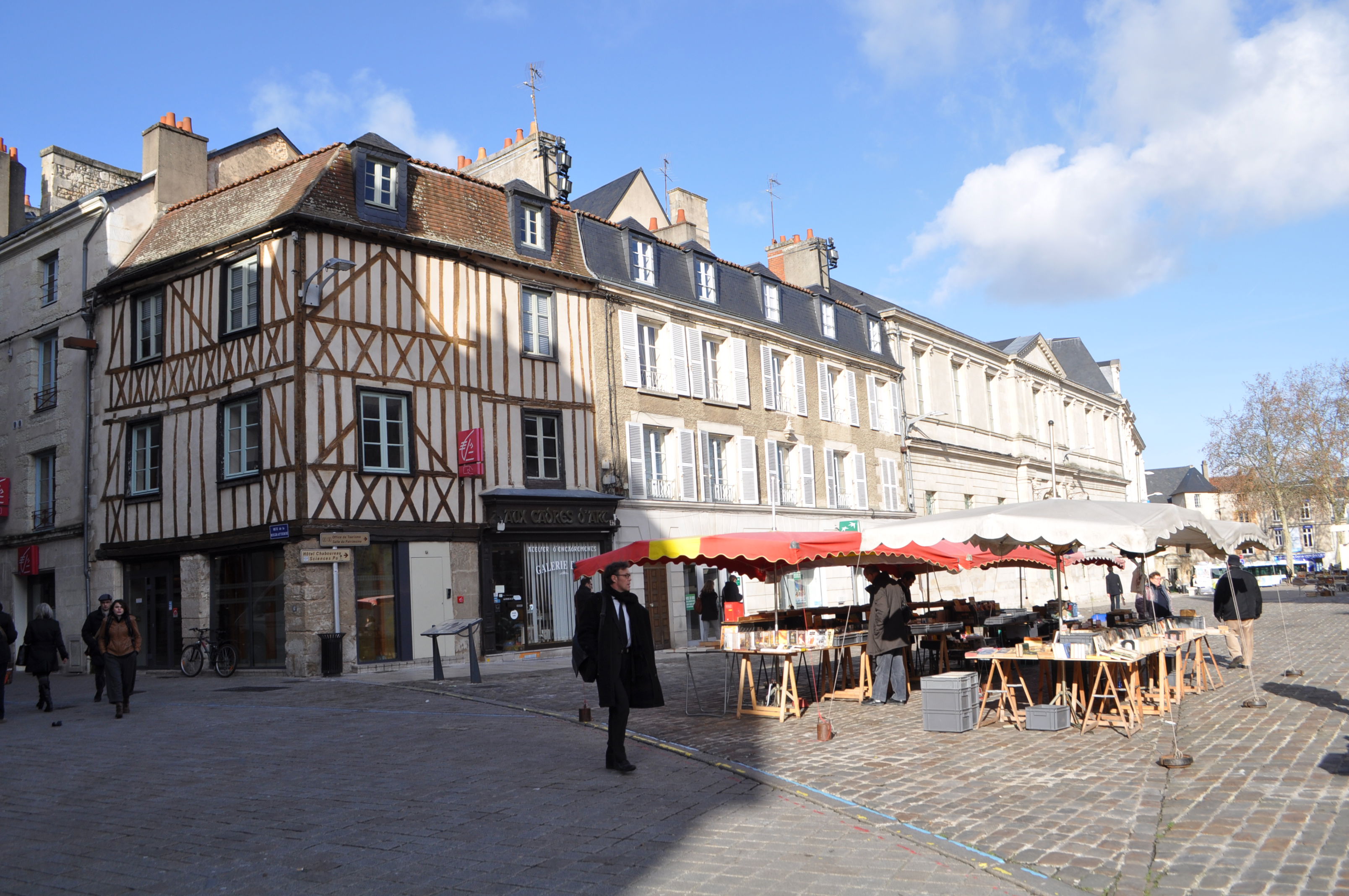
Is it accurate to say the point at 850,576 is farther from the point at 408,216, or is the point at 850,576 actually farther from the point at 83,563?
the point at 83,563

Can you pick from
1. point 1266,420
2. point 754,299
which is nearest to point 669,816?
point 754,299

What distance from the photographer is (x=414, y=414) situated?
18125mm

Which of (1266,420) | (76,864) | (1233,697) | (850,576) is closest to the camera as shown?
(76,864)

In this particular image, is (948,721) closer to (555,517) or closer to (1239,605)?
(1239,605)

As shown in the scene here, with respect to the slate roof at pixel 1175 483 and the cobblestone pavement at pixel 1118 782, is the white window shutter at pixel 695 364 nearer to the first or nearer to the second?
the cobblestone pavement at pixel 1118 782

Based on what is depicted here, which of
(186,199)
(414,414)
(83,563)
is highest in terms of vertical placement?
(186,199)

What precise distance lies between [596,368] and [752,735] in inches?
502

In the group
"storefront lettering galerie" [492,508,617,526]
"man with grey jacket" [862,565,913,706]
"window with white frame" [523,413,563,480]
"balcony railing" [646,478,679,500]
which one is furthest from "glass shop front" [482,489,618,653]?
"man with grey jacket" [862,565,913,706]

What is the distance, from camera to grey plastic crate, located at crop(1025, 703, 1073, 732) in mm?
9250

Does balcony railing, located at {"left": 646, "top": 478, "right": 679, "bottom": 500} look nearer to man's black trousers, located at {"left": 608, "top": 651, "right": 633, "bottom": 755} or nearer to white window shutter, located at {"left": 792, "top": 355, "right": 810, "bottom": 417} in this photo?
white window shutter, located at {"left": 792, "top": 355, "right": 810, "bottom": 417}

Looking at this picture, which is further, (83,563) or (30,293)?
(30,293)

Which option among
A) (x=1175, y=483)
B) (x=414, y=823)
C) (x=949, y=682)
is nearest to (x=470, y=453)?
(x=949, y=682)

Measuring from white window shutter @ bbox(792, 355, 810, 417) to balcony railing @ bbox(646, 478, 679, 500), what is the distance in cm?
575

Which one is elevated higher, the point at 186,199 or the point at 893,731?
the point at 186,199
